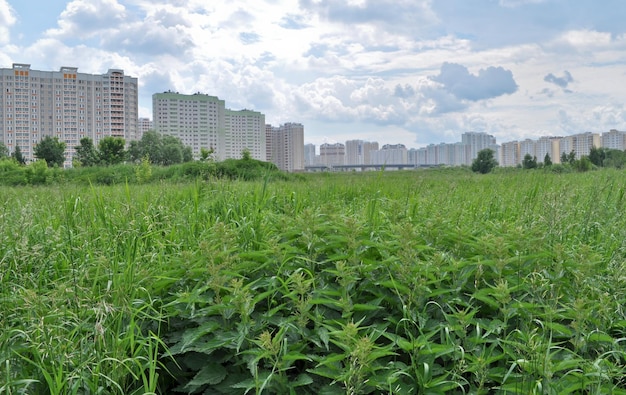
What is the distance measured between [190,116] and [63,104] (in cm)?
2412

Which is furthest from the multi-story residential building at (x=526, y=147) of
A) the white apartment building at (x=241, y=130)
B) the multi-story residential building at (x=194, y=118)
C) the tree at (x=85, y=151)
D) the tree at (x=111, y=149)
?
the tree at (x=85, y=151)

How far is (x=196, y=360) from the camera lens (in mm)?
1723

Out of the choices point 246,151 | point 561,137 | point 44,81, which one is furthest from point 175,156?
point 561,137

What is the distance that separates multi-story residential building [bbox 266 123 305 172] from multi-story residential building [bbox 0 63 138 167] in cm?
3032

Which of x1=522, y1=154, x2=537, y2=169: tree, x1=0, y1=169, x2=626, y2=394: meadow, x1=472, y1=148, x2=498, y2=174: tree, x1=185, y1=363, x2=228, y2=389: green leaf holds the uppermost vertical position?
x1=472, y1=148, x2=498, y2=174: tree

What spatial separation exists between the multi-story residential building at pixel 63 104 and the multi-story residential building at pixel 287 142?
30323mm

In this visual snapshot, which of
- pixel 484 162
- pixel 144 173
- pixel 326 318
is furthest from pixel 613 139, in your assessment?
pixel 326 318

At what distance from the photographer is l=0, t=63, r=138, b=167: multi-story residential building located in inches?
2761

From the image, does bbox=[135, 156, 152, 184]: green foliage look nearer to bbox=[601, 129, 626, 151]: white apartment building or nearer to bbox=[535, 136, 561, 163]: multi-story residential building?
bbox=[535, 136, 561, 163]: multi-story residential building

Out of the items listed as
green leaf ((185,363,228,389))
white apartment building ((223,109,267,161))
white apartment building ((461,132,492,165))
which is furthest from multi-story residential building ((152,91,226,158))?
green leaf ((185,363,228,389))

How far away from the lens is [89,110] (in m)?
71.9

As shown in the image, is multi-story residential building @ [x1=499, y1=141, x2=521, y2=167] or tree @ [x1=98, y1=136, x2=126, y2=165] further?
multi-story residential building @ [x1=499, y1=141, x2=521, y2=167]

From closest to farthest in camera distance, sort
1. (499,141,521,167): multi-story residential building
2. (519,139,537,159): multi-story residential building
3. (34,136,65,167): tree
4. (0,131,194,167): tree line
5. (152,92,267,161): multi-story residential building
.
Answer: (0,131,194,167): tree line, (34,136,65,167): tree, (152,92,267,161): multi-story residential building, (519,139,537,159): multi-story residential building, (499,141,521,167): multi-story residential building

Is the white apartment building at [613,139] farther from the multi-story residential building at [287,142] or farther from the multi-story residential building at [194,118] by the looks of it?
the multi-story residential building at [194,118]
